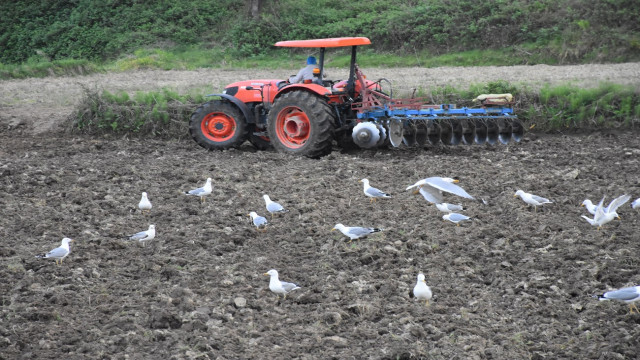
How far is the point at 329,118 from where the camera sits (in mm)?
11742

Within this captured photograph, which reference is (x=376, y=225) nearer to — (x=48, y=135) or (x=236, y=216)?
(x=236, y=216)

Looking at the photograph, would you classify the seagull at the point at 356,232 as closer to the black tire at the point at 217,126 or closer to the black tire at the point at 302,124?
the black tire at the point at 302,124

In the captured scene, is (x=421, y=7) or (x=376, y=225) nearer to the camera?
(x=376, y=225)

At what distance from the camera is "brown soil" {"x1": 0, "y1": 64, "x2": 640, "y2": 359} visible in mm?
5746

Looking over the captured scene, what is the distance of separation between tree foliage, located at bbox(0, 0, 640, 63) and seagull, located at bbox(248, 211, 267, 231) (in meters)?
16.2

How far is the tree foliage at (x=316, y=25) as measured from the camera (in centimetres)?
2298

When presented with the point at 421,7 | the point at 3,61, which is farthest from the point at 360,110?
the point at 3,61

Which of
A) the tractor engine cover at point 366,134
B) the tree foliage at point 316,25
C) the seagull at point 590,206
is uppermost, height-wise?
the tree foliage at point 316,25

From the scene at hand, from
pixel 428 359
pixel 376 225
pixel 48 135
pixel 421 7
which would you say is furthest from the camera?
pixel 421 7

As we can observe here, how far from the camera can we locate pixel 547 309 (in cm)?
633

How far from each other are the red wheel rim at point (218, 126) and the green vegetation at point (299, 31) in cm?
1186

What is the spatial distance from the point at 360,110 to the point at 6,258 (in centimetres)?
629

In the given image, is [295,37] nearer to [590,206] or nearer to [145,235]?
[590,206]

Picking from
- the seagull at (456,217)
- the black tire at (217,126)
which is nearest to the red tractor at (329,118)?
the black tire at (217,126)
